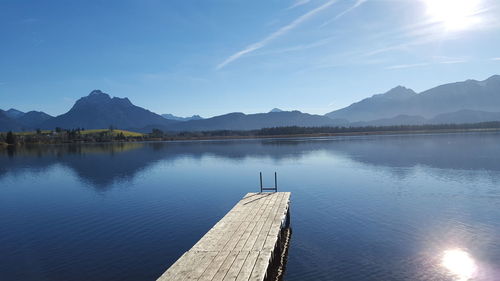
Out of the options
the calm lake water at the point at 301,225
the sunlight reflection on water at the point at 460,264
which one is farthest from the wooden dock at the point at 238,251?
the sunlight reflection on water at the point at 460,264

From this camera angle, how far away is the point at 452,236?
80.6 ft

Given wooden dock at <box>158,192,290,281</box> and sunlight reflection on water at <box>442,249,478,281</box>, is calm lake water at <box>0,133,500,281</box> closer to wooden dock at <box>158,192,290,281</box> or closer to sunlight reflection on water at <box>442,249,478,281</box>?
sunlight reflection on water at <box>442,249,478,281</box>

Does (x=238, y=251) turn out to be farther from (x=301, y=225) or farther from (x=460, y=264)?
(x=460, y=264)

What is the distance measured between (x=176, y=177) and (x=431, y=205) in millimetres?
41188

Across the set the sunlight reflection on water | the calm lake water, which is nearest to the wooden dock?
the calm lake water

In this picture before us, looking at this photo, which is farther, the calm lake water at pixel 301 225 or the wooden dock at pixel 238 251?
the calm lake water at pixel 301 225

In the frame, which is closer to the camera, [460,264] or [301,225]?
[460,264]

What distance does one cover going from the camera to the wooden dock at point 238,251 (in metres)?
14.6

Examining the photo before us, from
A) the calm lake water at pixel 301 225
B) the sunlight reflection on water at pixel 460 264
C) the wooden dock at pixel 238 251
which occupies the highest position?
the wooden dock at pixel 238 251

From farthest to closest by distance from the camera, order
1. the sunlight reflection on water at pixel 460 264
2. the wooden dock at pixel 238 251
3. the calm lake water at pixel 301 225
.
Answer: the calm lake water at pixel 301 225, the sunlight reflection on water at pixel 460 264, the wooden dock at pixel 238 251

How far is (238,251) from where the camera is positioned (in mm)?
17203

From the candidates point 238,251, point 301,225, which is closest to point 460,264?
point 301,225

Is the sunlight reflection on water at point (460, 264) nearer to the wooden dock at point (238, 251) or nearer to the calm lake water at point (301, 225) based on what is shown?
the calm lake water at point (301, 225)

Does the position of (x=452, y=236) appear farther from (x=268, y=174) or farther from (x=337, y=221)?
(x=268, y=174)
